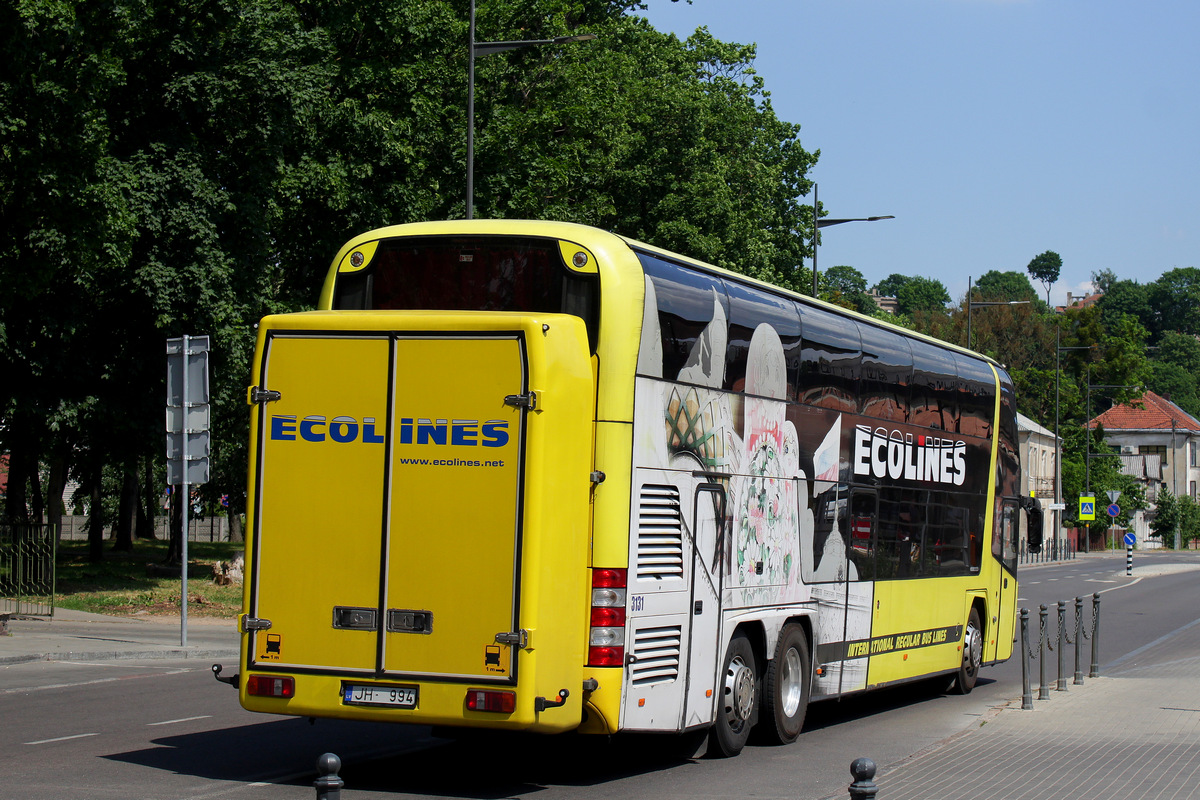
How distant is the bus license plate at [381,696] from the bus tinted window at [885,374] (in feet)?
21.6

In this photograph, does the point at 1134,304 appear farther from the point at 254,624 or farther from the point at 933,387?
the point at 254,624

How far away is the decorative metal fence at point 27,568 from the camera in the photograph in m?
24.0

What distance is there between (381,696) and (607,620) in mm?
1541

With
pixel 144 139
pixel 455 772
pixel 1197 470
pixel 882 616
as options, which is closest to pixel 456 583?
pixel 455 772

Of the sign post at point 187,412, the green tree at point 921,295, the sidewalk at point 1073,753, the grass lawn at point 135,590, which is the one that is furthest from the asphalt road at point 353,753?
the green tree at point 921,295

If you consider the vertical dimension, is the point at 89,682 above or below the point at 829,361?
below

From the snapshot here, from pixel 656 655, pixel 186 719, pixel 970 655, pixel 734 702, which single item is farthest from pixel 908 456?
pixel 186 719

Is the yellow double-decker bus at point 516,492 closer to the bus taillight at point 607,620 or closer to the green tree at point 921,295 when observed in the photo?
the bus taillight at point 607,620

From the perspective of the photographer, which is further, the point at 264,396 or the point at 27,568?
the point at 27,568

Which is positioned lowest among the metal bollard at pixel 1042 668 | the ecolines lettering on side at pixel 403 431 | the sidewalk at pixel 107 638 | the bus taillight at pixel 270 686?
the sidewalk at pixel 107 638

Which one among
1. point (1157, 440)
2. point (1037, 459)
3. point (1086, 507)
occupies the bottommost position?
point (1086, 507)

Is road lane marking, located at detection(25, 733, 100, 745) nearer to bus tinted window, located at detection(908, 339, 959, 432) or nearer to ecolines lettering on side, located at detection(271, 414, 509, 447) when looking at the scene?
ecolines lettering on side, located at detection(271, 414, 509, 447)

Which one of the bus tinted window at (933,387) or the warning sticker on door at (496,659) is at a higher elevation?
the bus tinted window at (933,387)

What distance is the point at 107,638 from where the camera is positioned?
67.9 ft
